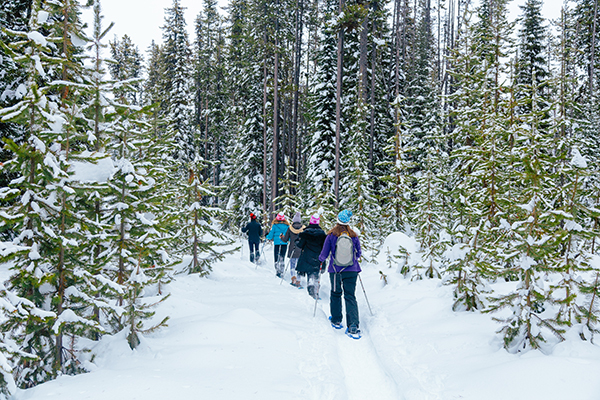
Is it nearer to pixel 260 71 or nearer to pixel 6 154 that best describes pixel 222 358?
pixel 6 154

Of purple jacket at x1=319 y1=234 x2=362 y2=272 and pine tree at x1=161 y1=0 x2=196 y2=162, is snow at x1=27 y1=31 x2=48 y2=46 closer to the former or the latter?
purple jacket at x1=319 y1=234 x2=362 y2=272

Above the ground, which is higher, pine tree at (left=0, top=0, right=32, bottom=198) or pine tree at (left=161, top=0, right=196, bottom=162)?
pine tree at (left=161, top=0, right=196, bottom=162)

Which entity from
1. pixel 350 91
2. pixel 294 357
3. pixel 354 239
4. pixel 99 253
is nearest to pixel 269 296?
pixel 354 239

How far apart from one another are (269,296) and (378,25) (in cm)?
2107

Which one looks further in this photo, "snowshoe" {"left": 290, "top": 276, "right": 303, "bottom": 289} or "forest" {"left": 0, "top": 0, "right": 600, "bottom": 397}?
"snowshoe" {"left": 290, "top": 276, "right": 303, "bottom": 289}

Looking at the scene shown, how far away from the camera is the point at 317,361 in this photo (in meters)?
5.50

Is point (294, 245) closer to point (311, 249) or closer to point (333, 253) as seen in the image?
point (311, 249)

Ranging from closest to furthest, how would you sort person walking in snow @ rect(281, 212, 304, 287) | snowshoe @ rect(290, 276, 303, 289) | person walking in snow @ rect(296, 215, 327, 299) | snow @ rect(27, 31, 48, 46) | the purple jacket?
snow @ rect(27, 31, 48, 46), the purple jacket, person walking in snow @ rect(296, 215, 327, 299), snowshoe @ rect(290, 276, 303, 289), person walking in snow @ rect(281, 212, 304, 287)

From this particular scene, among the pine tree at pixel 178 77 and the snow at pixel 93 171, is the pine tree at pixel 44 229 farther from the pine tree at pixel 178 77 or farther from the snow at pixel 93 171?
the pine tree at pixel 178 77

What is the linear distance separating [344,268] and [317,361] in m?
2.49

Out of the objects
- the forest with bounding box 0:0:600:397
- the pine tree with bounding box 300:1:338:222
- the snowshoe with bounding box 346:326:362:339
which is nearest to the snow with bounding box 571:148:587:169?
the forest with bounding box 0:0:600:397

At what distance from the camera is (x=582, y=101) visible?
25.1 meters

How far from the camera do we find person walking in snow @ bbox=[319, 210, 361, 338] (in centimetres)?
738

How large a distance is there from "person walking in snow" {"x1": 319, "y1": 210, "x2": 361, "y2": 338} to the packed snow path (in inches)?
16.8
